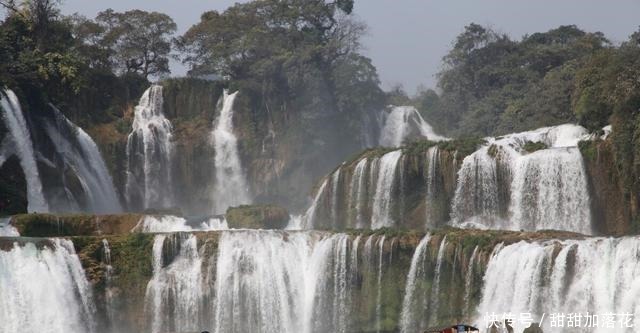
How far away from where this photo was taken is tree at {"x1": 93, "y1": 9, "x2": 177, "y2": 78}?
7931 centimetres

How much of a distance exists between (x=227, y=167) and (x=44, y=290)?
2810 centimetres

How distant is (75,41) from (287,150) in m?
14.1

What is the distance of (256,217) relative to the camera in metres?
58.7

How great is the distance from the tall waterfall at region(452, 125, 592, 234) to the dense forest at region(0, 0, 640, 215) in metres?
10.8

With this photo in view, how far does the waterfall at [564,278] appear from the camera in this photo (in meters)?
39.3

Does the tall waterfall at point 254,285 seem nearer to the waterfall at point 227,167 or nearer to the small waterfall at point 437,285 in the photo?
the small waterfall at point 437,285

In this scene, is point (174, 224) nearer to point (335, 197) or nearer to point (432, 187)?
point (335, 197)

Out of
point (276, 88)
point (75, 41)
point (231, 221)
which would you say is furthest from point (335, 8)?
point (231, 221)

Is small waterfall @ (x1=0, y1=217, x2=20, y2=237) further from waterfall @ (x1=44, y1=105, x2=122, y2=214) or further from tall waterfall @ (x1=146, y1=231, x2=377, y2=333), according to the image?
waterfall @ (x1=44, y1=105, x2=122, y2=214)

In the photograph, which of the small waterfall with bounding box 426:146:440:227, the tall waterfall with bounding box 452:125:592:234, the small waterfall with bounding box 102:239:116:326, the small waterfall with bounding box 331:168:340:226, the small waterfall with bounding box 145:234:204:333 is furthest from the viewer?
the small waterfall with bounding box 331:168:340:226

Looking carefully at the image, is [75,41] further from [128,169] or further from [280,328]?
[280,328]

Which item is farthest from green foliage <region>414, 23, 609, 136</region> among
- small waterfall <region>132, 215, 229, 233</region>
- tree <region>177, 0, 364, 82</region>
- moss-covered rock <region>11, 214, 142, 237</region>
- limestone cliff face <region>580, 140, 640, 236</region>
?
moss-covered rock <region>11, 214, 142, 237</region>

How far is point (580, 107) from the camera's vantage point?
5456 centimetres

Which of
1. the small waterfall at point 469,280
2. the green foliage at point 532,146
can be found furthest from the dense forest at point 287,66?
the small waterfall at point 469,280
